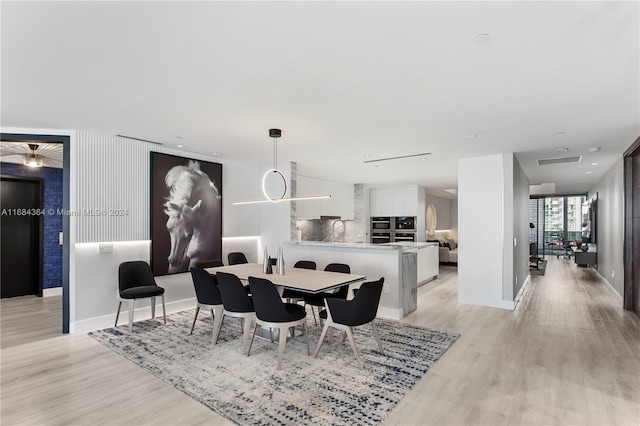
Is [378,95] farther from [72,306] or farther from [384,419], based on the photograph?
[72,306]

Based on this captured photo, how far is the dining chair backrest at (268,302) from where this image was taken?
3178 millimetres

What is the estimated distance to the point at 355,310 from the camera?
10.5 feet

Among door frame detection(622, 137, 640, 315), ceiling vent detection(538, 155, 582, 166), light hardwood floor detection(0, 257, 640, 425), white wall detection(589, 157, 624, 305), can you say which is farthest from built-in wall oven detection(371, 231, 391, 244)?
door frame detection(622, 137, 640, 315)

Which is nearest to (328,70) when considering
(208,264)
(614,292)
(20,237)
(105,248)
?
(208,264)

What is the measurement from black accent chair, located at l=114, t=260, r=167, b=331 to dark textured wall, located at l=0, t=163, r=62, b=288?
302 cm

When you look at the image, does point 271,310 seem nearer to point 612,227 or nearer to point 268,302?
point 268,302

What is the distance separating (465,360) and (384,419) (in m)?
1.40

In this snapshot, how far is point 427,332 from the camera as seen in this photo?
4141 millimetres

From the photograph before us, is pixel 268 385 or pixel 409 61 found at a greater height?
pixel 409 61

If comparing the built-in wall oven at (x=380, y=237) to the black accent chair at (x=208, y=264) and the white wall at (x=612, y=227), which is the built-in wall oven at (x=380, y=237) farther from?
the black accent chair at (x=208, y=264)

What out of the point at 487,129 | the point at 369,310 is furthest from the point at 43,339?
the point at 487,129

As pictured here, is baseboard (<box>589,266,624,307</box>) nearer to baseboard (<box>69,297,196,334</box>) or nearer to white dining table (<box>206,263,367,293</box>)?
white dining table (<box>206,263,367,293</box>)

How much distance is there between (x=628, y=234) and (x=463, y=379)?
14.1 ft

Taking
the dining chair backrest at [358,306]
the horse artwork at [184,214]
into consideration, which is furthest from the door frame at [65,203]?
the dining chair backrest at [358,306]
